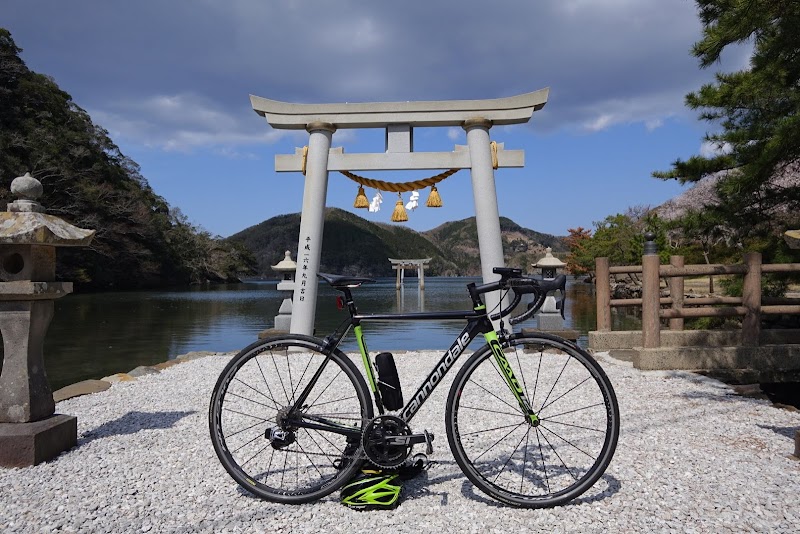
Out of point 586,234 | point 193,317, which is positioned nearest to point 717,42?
point 193,317

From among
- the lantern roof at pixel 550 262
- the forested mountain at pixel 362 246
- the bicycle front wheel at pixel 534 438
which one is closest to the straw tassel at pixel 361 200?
the lantern roof at pixel 550 262

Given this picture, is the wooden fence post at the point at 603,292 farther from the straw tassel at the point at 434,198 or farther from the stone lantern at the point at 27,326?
the stone lantern at the point at 27,326

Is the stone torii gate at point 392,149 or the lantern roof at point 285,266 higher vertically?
the stone torii gate at point 392,149

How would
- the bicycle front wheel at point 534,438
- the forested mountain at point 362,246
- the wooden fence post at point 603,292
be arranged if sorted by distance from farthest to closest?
the forested mountain at point 362,246, the wooden fence post at point 603,292, the bicycle front wheel at point 534,438

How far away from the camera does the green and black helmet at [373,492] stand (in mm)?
2688

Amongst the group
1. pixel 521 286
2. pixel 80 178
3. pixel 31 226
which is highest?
pixel 80 178

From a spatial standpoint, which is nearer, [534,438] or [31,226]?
[31,226]

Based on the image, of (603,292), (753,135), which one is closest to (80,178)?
(603,292)

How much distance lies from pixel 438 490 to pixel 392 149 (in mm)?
6034

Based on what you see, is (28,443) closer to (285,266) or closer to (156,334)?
(285,266)

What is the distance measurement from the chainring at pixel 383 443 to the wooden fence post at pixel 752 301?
231 inches

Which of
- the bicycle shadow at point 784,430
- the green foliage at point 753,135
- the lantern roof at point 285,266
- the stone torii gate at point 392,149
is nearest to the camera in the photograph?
the bicycle shadow at point 784,430

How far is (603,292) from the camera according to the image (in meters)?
7.87

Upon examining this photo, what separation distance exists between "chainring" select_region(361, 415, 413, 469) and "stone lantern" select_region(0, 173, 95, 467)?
2.23m
